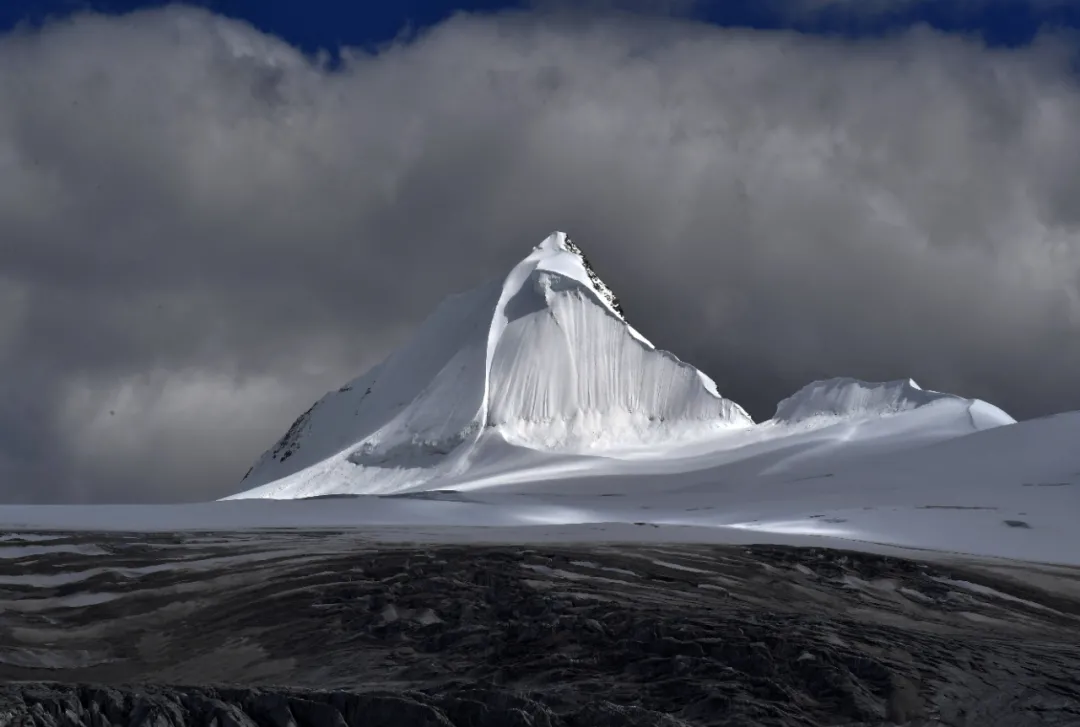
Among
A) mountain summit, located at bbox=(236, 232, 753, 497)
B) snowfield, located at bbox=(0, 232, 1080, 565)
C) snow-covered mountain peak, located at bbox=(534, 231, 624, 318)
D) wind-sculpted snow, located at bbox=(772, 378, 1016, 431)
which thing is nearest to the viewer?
snowfield, located at bbox=(0, 232, 1080, 565)

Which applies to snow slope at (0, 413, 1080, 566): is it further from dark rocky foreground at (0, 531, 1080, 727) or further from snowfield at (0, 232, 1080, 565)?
dark rocky foreground at (0, 531, 1080, 727)

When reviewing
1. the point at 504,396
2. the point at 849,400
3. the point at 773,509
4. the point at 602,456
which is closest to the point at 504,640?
the point at 773,509

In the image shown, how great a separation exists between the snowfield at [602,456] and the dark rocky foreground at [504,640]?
8.60m

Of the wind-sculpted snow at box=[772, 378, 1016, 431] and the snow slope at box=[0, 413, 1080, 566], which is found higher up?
the wind-sculpted snow at box=[772, 378, 1016, 431]

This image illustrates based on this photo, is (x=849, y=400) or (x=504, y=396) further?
(x=504, y=396)

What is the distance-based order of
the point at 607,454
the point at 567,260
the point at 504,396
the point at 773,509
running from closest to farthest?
1. the point at 773,509
2. the point at 607,454
3. the point at 504,396
4. the point at 567,260

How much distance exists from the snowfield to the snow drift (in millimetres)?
255

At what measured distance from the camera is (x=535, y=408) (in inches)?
4943

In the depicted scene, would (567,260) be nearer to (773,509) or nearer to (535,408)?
(535,408)

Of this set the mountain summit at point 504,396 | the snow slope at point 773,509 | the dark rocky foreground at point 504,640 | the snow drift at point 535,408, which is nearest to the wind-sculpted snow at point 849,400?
the snow drift at point 535,408

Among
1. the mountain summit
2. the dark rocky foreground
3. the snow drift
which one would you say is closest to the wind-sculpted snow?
the snow drift

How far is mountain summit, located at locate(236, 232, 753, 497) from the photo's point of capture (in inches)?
4678

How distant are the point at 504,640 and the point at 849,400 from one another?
102900mm

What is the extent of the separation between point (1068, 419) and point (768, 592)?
168ft
